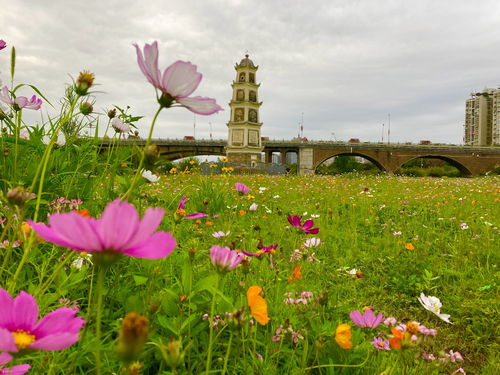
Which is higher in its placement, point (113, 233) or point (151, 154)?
point (151, 154)

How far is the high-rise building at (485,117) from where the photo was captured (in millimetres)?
72875

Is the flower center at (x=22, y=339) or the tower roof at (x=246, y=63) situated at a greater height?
the tower roof at (x=246, y=63)

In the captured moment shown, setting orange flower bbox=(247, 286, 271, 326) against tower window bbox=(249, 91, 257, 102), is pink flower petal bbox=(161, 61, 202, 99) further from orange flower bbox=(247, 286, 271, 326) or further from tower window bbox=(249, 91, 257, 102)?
tower window bbox=(249, 91, 257, 102)

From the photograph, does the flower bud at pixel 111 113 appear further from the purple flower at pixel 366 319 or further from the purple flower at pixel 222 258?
the purple flower at pixel 366 319

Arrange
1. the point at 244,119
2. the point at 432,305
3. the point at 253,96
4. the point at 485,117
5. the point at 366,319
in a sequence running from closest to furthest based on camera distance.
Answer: the point at 366,319 → the point at 432,305 → the point at 244,119 → the point at 253,96 → the point at 485,117

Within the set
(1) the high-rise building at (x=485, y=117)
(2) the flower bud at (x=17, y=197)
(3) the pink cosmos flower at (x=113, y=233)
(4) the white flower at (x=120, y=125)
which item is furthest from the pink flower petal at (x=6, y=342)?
(1) the high-rise building at (x=485, y=117)

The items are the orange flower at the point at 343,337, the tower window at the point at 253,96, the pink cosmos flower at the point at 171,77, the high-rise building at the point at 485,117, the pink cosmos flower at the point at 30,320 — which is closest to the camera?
the pink cosmos flower at the point at 30,320

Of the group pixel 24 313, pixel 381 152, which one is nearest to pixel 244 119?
pixel 381 152

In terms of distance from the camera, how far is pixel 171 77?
592mm

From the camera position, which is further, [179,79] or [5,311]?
[179,79]

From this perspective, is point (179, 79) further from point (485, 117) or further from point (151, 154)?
point (485, 117)

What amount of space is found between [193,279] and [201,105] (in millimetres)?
869

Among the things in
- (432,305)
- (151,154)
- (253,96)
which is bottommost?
(432,305)

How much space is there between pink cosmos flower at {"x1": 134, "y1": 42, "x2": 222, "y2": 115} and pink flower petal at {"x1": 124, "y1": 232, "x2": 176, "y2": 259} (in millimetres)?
309
